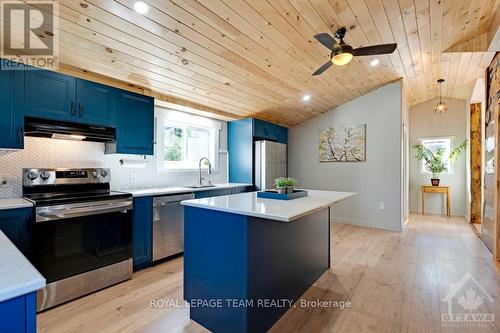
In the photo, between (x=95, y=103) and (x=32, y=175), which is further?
(x=95, y=103)

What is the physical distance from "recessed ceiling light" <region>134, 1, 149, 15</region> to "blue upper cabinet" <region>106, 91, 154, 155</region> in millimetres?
1080

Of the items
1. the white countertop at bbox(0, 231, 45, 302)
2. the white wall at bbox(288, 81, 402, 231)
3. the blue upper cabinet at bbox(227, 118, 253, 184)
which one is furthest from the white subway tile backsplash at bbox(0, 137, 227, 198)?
the white wall at bbox(288, 81, 402, 231)

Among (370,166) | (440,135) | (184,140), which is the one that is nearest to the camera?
(184,140)

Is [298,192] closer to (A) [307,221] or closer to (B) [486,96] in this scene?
(A) [307,221]

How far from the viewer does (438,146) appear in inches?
252

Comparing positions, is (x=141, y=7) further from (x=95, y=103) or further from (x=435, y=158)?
A: (x=435, y=158)

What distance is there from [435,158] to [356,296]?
5.49 meters

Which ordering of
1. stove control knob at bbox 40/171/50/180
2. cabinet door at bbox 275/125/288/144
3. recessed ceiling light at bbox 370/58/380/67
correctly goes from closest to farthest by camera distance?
1. stove control knob at bbox 40/171/50/180
2. recessed ceiling light at bbox 370/58/380/67
3. cabinet door at bbox 275/125/288/144

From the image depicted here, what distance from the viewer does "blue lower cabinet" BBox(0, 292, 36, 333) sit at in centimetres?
70

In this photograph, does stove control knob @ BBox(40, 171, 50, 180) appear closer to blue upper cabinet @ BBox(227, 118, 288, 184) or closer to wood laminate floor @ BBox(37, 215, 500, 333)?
wood laminate floor @ BBox(37, 215, 500, 333)

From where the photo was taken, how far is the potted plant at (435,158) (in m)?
6.12

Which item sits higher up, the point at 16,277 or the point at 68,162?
the point at 68,162

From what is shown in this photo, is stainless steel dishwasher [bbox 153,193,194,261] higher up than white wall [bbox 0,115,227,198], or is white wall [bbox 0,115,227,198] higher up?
white wall [bbox 0,115,227,198]

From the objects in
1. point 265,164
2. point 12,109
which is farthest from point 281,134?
point 12,109
